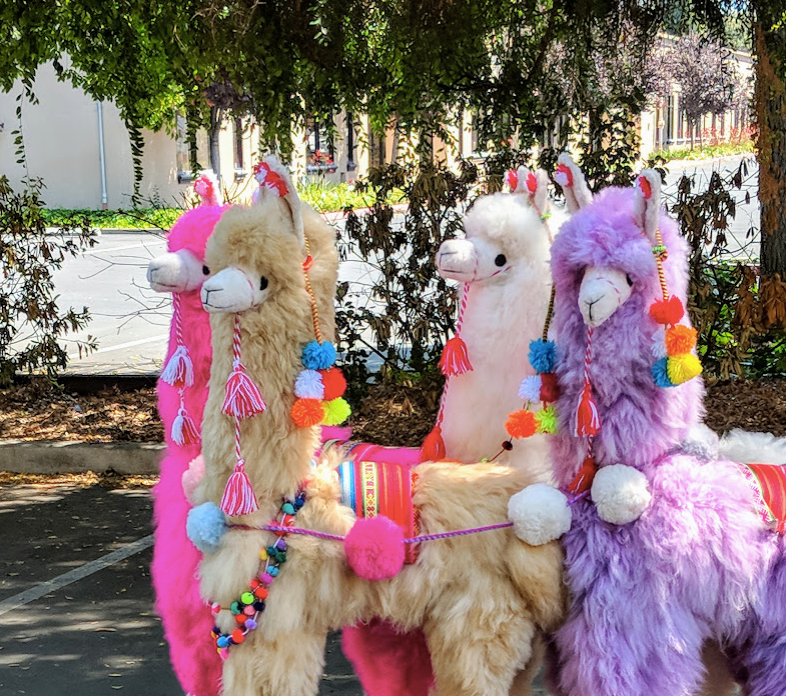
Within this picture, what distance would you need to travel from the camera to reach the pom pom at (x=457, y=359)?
308 centimetres

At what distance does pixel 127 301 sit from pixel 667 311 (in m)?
10.8

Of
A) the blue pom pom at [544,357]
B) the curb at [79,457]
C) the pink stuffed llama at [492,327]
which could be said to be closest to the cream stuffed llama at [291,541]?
the blue pom pom at [544,357]

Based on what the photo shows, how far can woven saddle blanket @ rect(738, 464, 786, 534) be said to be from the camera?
7.98 feet

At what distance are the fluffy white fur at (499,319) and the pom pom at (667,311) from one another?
0.69 m

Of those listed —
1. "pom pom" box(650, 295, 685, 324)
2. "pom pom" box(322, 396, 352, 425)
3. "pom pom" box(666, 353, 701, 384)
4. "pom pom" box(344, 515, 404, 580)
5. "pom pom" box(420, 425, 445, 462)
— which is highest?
"pom pom" box(650, 295, 685, 324)

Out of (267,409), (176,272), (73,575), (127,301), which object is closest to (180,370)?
(176,272)

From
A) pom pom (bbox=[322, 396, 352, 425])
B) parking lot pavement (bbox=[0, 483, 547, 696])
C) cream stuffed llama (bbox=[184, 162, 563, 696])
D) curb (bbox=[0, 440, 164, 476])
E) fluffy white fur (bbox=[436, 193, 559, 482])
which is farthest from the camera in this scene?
curb (bbox=[0, 440, 164, 476])

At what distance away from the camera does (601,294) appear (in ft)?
7.69

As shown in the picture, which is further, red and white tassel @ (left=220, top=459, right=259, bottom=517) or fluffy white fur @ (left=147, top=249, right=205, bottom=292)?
fluffy white fur @ (left=147, top=249, right=205, bottom=292)

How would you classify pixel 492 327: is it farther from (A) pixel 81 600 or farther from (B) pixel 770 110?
(B) pixel 770 110

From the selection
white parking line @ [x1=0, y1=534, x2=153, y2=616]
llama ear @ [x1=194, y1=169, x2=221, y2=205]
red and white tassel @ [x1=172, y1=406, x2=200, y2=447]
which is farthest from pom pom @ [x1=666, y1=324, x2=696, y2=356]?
white parking line @ [x1=0, y1=534, x2=153, y2=616]

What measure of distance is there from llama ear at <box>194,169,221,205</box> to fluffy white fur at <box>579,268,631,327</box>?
4.95 ft

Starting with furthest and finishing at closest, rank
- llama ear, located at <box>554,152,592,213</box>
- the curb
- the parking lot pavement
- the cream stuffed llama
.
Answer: the curb → the parking lot pavement → llama ear, located at <box>554,152,592,213</box> → the cream stuffed llama

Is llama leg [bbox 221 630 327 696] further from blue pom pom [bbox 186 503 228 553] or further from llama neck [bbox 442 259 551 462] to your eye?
llama neck [bbox 442 259 551 462]
